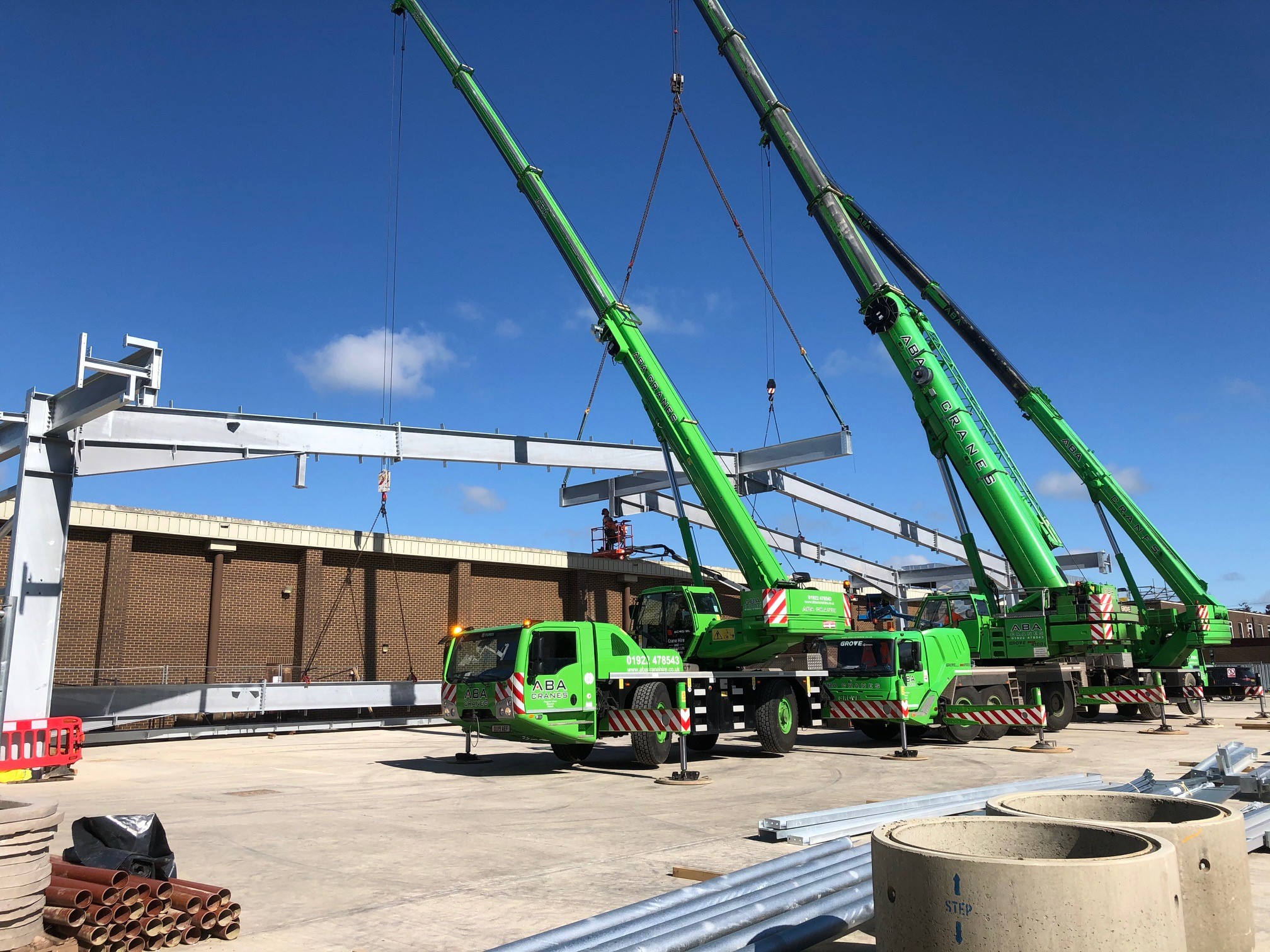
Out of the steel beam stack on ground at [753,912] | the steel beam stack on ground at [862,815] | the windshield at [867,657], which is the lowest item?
the steel beam stack on ground at [862,815]

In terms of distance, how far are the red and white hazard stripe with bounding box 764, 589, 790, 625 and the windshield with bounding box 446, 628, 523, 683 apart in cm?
455

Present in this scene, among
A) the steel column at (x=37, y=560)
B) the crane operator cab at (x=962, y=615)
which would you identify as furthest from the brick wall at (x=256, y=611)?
the crane operator cab at (x=962, y=615)

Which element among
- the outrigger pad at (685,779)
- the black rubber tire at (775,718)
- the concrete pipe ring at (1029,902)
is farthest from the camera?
the black rubber tire at (775,718)

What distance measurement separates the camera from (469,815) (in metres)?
10.0

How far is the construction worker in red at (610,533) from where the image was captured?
1328 inches

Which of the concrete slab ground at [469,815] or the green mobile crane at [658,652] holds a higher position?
the green mobile crane at [658,652]

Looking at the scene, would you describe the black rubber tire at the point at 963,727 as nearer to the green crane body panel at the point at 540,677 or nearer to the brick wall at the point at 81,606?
the green crane body panel at the point at 540,677

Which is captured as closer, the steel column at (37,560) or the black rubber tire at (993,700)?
the steel column at (37,560)

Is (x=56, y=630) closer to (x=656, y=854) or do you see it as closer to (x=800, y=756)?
(x=656, y=854)

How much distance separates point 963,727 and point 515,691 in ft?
34.1

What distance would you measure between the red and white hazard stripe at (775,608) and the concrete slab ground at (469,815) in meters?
2.42

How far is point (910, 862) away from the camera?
11.8 feet

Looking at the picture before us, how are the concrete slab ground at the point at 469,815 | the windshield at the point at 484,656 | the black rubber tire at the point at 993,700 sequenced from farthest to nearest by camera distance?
1. the black rubber tire at the point at 993,700
2. the windshield at the point at 484,656
3. the concrete slab ground at the point at 469,815

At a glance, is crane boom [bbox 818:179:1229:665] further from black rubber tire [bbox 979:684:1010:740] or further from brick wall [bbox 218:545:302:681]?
Answer: brick wall [bbox 218:545:302:681]
